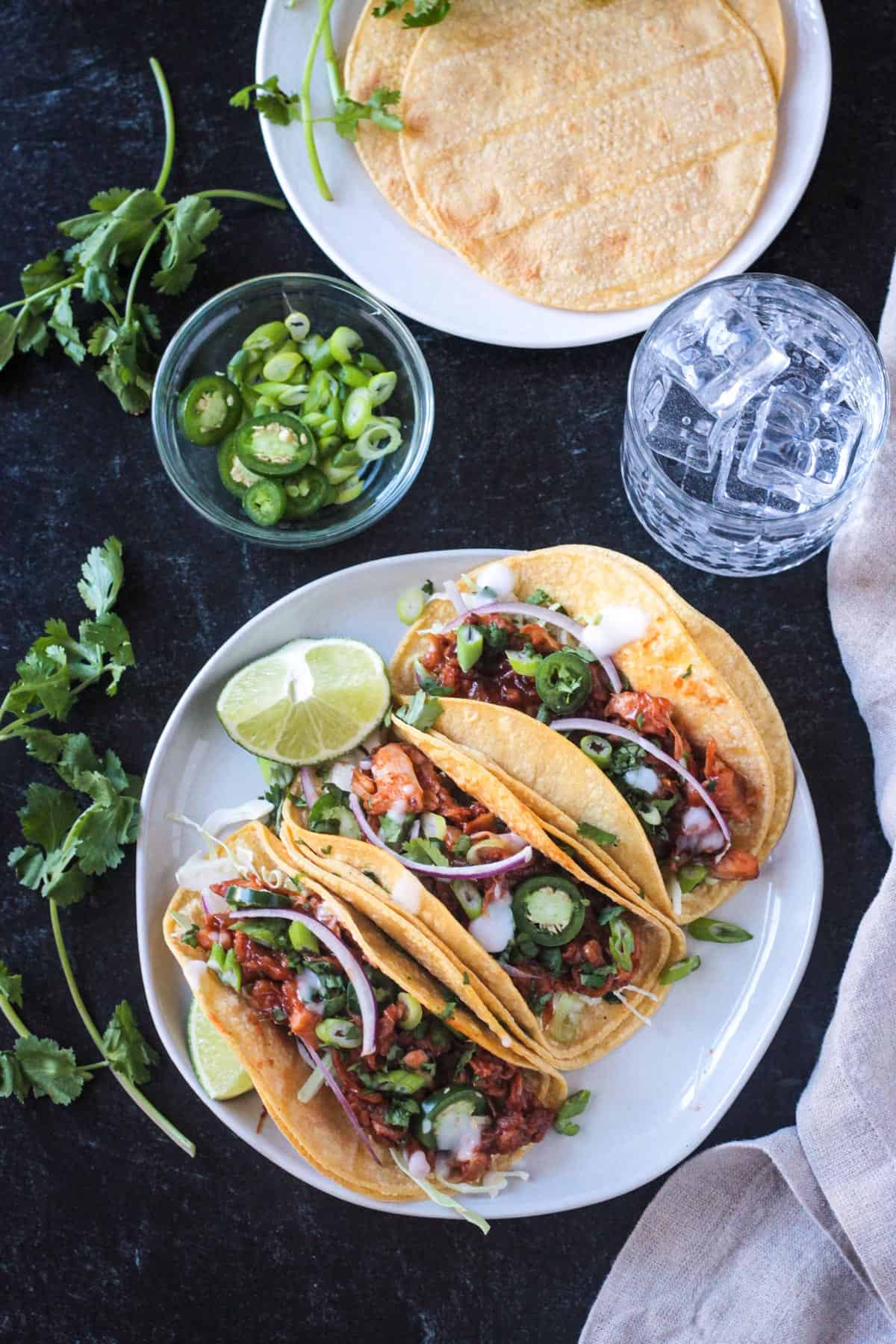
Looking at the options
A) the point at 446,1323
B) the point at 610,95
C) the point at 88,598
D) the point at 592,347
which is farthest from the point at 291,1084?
the point at 610,95

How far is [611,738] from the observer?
2596 millimetres

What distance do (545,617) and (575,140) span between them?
123cm

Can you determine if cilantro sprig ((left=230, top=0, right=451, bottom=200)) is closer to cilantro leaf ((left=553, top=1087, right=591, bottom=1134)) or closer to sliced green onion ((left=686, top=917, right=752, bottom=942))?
→ sliced green onion ((left=686, top=917, right=752, bottom=942))

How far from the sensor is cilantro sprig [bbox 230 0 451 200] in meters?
2.72

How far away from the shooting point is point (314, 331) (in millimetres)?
3029

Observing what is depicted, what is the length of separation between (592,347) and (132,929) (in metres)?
1.96

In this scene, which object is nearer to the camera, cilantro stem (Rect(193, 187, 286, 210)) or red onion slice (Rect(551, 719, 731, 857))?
red onion slice (Rect(551, 719, 731, 857))

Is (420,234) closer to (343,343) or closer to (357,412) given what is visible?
(343,343)

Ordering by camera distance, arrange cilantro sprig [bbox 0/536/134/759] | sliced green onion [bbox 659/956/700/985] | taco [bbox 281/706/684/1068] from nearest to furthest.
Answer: taco [bbox 281/706/684/1068], sliced green onion [bbox 659/956/700/985], cilantro sprig [bbox 0/536/134/759]

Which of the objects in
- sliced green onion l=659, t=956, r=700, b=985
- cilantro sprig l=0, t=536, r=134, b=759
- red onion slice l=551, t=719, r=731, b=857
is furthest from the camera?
cilantro sprig l=0, t=536, r=134, b=759

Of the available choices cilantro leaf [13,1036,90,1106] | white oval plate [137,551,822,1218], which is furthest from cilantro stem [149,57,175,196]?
cilantro leaf [13,1036,90,1106]

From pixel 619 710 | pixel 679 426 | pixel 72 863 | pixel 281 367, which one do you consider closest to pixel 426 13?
pixel 281 367

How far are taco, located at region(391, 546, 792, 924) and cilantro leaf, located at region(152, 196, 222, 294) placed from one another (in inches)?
43.2

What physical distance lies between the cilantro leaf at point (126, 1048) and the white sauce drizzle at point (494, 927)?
98cm
